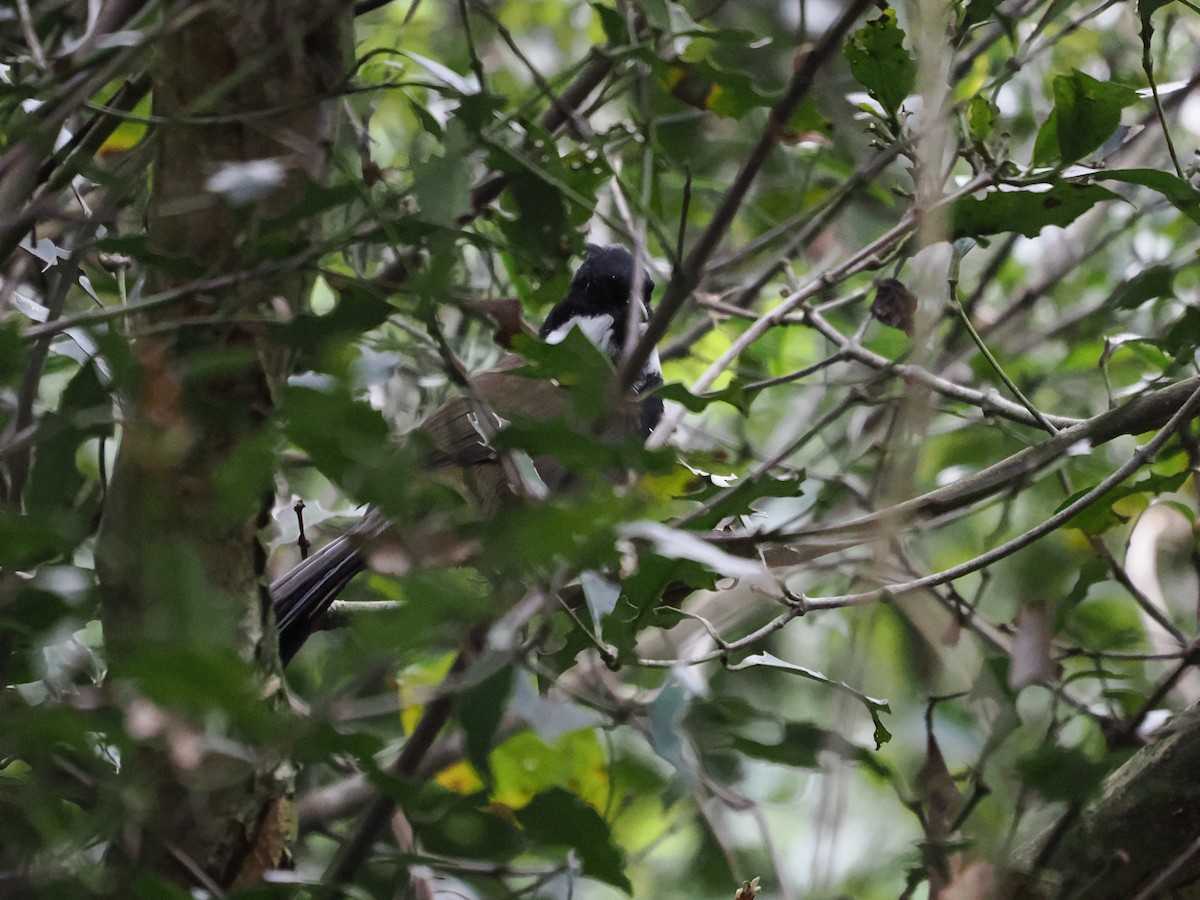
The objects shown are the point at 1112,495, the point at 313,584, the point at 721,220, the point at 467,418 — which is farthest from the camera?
the point at 467,418

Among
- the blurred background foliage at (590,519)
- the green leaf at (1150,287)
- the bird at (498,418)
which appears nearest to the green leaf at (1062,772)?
the blurred background foliage at (590,519)

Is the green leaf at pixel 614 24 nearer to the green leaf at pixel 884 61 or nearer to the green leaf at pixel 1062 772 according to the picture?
the green leaf at pixel 884 61

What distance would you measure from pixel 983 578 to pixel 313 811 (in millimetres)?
1175

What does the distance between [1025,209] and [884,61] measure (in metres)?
0.23

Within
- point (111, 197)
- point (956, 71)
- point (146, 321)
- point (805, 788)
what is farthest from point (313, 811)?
point (956, 71)

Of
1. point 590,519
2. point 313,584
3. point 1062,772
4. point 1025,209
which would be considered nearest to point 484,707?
point 590,519

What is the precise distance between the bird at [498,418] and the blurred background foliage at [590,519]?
85 millimetres

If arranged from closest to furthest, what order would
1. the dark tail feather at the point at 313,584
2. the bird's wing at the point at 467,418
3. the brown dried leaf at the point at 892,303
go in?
the brown dried leaf at the point at 892,303 < the dark tail feather at the point at 313,584 < the bird's wing at the point at 467,418

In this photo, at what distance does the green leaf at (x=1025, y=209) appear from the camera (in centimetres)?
132

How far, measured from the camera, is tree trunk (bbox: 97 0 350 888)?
100cm

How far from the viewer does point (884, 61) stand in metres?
1.32

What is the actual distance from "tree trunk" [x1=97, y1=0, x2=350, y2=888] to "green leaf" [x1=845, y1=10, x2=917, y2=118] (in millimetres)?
566

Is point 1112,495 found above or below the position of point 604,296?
above

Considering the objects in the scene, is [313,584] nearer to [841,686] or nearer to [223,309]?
[223,309]
